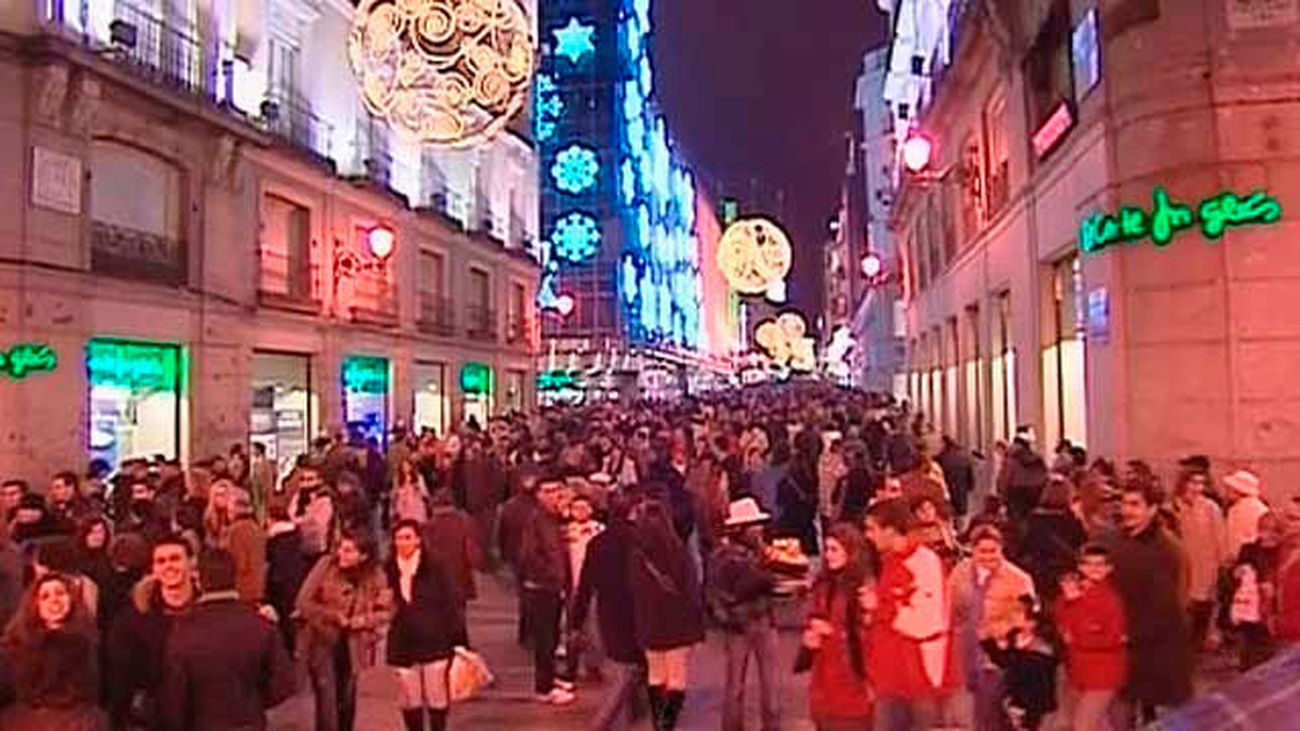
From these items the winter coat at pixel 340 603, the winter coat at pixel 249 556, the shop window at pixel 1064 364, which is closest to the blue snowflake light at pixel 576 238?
the shop window at pixel 1064 364

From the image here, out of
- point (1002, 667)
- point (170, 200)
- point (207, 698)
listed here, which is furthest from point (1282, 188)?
point (170, 200)

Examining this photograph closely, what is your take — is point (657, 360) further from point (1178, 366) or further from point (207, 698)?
point (207, 698)

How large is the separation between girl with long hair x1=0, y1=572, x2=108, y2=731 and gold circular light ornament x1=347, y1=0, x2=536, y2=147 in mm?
10188

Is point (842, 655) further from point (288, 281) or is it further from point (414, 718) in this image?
point (288, 281)

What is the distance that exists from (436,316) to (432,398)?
7.65 ft

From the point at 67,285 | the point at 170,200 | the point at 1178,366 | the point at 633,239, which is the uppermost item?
the point at 633,239

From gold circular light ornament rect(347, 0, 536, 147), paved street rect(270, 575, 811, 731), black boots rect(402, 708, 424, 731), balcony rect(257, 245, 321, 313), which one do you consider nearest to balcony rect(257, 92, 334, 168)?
balcony rect(257, 245, 321, 313)

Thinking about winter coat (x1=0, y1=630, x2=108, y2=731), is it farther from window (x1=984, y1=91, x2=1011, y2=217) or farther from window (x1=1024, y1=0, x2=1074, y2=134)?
window (x1=984, y1=91, x2=1011, y2=217)

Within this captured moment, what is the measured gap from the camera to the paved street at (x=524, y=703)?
35.6ft

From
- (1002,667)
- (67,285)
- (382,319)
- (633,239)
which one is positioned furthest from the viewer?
(633,239)

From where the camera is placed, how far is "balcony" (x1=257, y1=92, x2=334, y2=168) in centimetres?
2569

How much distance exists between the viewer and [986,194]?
25.7 metres

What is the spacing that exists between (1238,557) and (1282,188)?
15.8 feet

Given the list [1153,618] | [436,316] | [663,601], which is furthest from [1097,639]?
[436,316]
